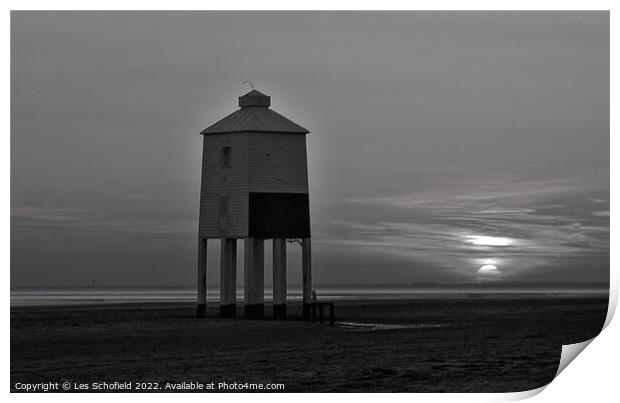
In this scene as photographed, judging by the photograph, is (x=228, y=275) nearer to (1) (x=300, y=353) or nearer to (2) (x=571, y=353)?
(1) (x=300, y=353)

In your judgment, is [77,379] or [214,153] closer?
[77,379]

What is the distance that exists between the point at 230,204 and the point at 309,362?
9.90m

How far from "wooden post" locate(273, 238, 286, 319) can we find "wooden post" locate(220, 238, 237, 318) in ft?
3.98

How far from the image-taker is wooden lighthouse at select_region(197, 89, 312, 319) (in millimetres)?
37531

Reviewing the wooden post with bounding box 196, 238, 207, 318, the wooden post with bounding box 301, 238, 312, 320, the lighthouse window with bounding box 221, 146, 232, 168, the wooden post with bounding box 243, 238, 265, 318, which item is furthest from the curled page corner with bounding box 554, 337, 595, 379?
the wooden post with bounding box 196, 238, 207, 318

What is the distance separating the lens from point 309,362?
29.0 metres

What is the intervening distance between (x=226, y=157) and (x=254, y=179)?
3.34 feet

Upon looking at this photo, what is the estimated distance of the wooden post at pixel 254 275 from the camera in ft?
127

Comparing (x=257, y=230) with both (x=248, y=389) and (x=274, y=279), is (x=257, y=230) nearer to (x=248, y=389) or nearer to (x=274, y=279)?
(x=274, y=279)

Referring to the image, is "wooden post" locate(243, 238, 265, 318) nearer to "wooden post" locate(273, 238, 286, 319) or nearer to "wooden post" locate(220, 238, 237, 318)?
"wooden post" locate(273, 238, 286, 319)

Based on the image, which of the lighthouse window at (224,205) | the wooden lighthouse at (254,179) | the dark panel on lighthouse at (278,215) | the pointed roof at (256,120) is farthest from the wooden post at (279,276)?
the pointed roof at (256,120)

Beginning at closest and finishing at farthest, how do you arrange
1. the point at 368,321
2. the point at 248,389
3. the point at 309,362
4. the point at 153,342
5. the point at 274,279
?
the point at 248,389
the point at 309,362
the point at 153,342
the point at 274,279
the point at 368,321

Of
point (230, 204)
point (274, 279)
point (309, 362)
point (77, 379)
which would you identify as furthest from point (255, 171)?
point (77, 379)

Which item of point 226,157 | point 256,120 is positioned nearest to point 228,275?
point 226,157
